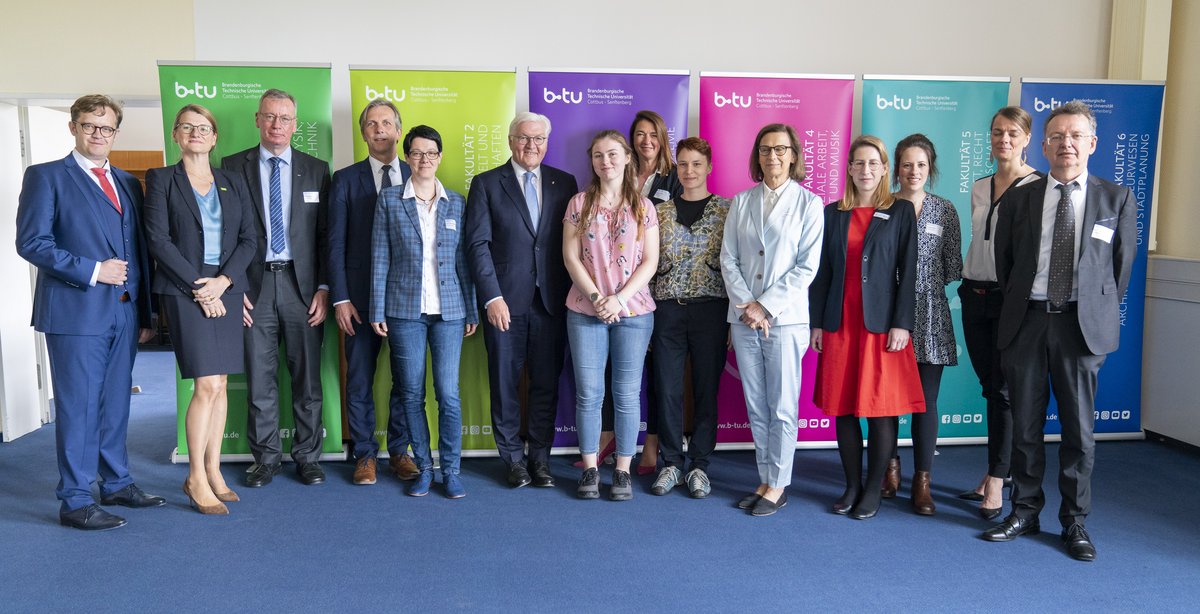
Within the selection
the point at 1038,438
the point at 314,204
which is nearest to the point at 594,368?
the point at 314,204

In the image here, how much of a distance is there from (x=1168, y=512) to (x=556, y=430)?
3.00 metres

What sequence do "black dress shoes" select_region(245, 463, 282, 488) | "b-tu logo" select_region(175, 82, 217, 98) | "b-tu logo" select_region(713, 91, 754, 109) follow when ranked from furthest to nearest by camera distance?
1. "b-tu logo" select_region(713, 91, 754, 109)
2. "b-tu logo" select_region(175, 82, 217, 98)
3. "black dress shoes" select_region(245, 463, 282, 488)

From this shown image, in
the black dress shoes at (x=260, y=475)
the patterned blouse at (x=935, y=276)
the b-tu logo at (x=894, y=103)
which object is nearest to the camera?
the patterned blouse at (x=935, y=276)

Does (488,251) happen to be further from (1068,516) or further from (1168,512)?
(1168,512)

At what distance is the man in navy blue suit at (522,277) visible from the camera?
371cm

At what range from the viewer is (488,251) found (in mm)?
3695

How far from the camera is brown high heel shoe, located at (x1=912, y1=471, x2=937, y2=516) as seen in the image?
139 inches

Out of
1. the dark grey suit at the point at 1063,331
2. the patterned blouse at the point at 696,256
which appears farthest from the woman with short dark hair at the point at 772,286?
the dark grey suit at the point at 1063,331

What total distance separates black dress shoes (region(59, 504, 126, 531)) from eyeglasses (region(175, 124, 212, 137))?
1.67 metres

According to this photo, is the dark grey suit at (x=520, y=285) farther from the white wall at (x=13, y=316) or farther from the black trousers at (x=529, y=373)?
the white wall at (x=13, y=316)

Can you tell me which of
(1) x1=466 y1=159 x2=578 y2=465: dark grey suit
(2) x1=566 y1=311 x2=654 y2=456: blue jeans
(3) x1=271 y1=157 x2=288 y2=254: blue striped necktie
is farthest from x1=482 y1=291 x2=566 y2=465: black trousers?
(3) x1=271 y1=157 x2=288 y2=254: blue striped necktie

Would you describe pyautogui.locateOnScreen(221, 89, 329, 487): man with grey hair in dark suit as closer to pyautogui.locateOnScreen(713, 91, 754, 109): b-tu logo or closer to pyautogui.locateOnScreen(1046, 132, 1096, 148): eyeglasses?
pyautogui.locateOnScreen(713, 91, 754, 109): b-tu logo

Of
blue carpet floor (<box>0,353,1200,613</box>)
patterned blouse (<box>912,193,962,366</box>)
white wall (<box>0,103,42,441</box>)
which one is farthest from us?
white wall (<box>0,103,42,441</box>)

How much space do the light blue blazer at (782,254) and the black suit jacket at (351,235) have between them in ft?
5.66
